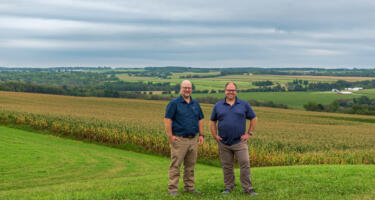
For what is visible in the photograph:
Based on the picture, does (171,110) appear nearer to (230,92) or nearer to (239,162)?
(230,92)

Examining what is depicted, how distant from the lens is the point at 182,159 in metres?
9.61

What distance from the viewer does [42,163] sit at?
58.9 feet

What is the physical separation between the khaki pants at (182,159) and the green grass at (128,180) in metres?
0.40

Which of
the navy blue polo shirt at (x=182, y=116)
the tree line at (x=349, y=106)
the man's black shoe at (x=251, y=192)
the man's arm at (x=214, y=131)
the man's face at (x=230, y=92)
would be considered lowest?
the tree line at (x=349, y=106)

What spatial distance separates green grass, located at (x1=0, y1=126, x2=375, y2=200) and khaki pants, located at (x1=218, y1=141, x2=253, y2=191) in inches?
12.6

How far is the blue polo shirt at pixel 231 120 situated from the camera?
952 cm

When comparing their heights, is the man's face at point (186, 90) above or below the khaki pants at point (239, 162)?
above

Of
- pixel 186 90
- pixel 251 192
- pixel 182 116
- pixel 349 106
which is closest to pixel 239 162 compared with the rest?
pixel 251 192

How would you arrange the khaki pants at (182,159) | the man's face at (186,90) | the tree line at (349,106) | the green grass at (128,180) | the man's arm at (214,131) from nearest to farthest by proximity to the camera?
the man's face at (186,90) < the khaki pants at (182,159) < the green grass at (128,180) < the man's arm at (214,131) < the tree line at (349,106)

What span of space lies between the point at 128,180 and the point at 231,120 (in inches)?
219

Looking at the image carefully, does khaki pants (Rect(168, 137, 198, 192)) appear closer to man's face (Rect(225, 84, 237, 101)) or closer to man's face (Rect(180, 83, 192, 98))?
man's face (Rect(180, 83, 192, 98))

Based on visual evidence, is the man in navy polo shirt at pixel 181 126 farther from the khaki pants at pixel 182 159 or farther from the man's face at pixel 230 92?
the man's face at pixel 230 92

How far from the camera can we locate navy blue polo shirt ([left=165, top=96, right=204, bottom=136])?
939 centimetres

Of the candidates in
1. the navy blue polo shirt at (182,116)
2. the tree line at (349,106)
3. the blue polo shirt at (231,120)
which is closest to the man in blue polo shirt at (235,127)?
the blue polo shirt at (231,120)
